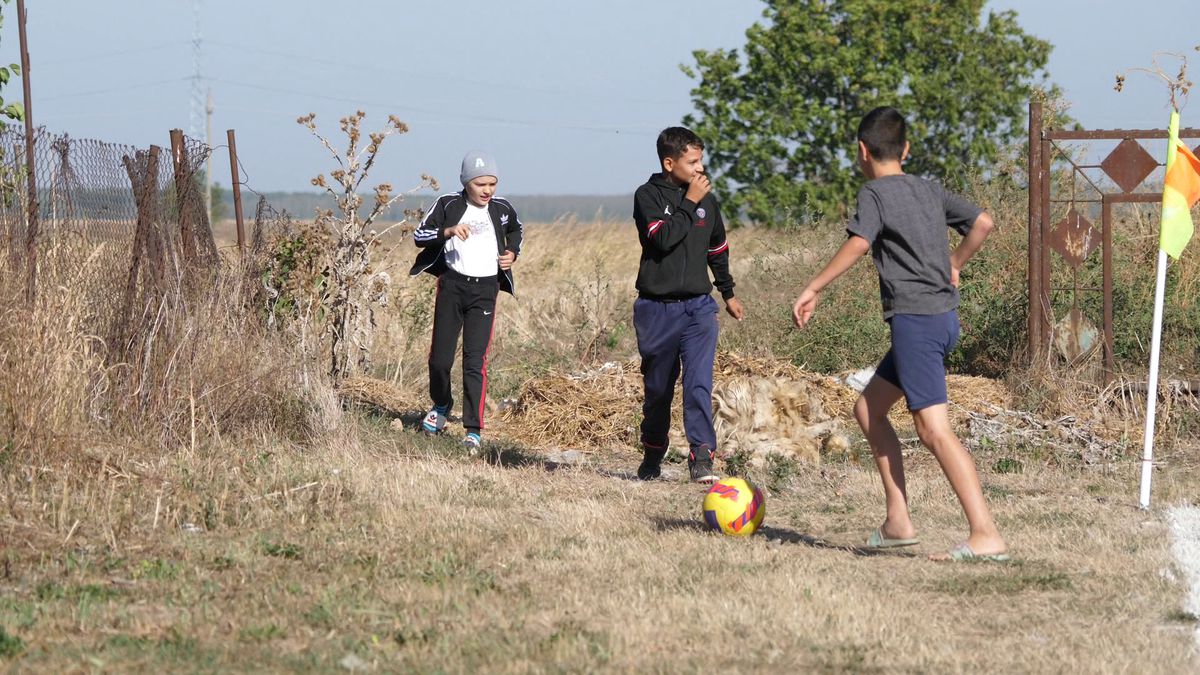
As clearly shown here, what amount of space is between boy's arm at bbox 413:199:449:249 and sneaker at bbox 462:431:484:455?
1339mm

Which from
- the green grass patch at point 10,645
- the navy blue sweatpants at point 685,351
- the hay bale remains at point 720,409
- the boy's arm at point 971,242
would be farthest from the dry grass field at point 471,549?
the boy's arm at point 971,242

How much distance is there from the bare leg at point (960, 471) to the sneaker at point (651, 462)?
102 inches

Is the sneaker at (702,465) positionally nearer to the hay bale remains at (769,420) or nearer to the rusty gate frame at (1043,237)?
the hay bale remains at (769,420)

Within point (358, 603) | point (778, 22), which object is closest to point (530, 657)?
point (358, 603)

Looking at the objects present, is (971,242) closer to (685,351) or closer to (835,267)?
(835,267)

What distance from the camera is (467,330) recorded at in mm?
10289

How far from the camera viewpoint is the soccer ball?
6875mm

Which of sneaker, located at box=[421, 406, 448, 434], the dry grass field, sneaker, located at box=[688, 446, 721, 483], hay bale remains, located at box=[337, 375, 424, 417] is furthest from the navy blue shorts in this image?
hay bale remains, located at box=[337, 375, 424, 417]

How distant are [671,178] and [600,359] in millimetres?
6367

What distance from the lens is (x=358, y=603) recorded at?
5.38 metres

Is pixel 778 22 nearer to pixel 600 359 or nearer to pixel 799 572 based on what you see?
pixel 600 359

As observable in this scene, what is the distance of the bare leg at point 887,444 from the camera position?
6.47 metres

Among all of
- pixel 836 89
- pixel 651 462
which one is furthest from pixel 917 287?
pixel 836 89

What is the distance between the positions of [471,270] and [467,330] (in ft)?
1.45
